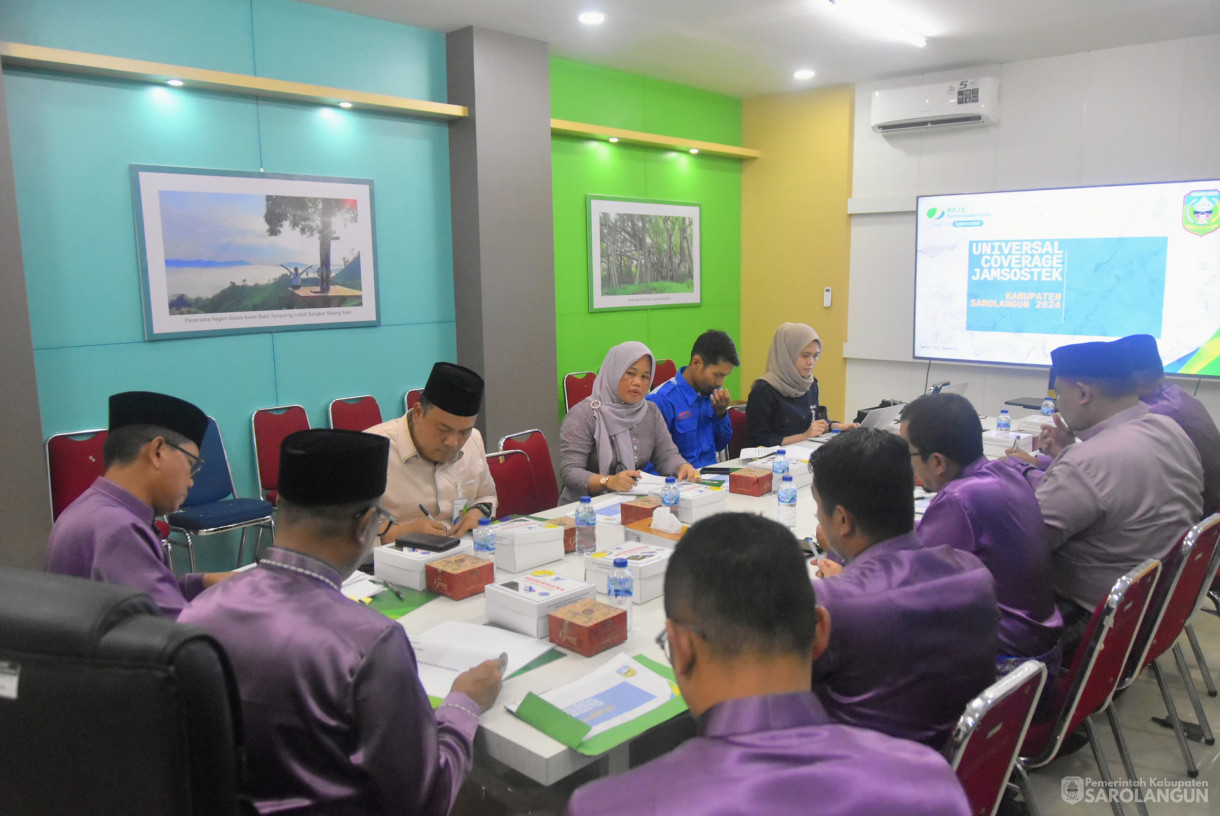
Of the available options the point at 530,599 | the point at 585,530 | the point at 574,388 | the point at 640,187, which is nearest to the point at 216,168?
the point at 574,388

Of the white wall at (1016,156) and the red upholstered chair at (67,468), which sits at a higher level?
the white wall at (1016,156)

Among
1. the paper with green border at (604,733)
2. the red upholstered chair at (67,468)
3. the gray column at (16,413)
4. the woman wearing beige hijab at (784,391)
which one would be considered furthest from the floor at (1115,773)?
the red upholstered chair at (67,468)

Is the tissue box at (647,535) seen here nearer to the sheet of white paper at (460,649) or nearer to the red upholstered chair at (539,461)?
the sheet of white paper at (460,649)

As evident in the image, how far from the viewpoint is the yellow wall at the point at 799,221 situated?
22.8 feet

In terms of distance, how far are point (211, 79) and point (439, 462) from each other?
243cm

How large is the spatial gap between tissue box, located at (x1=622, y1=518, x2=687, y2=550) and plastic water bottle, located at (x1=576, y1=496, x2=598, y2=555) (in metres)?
0.13

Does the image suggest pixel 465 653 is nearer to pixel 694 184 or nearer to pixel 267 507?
pixel 267 507

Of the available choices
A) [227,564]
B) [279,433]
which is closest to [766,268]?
[279,433]

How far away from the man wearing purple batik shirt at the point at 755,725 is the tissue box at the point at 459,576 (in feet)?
4.40

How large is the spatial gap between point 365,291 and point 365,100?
1.10 m

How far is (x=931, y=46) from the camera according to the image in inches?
227

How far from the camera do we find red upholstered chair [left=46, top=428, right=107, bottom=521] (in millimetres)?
3891

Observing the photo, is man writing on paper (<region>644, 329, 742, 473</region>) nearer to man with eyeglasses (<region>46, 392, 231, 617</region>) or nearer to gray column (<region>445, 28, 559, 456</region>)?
gray column (<region>445, 28, 559, 456</region>)

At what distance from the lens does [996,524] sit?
2.20 meters
